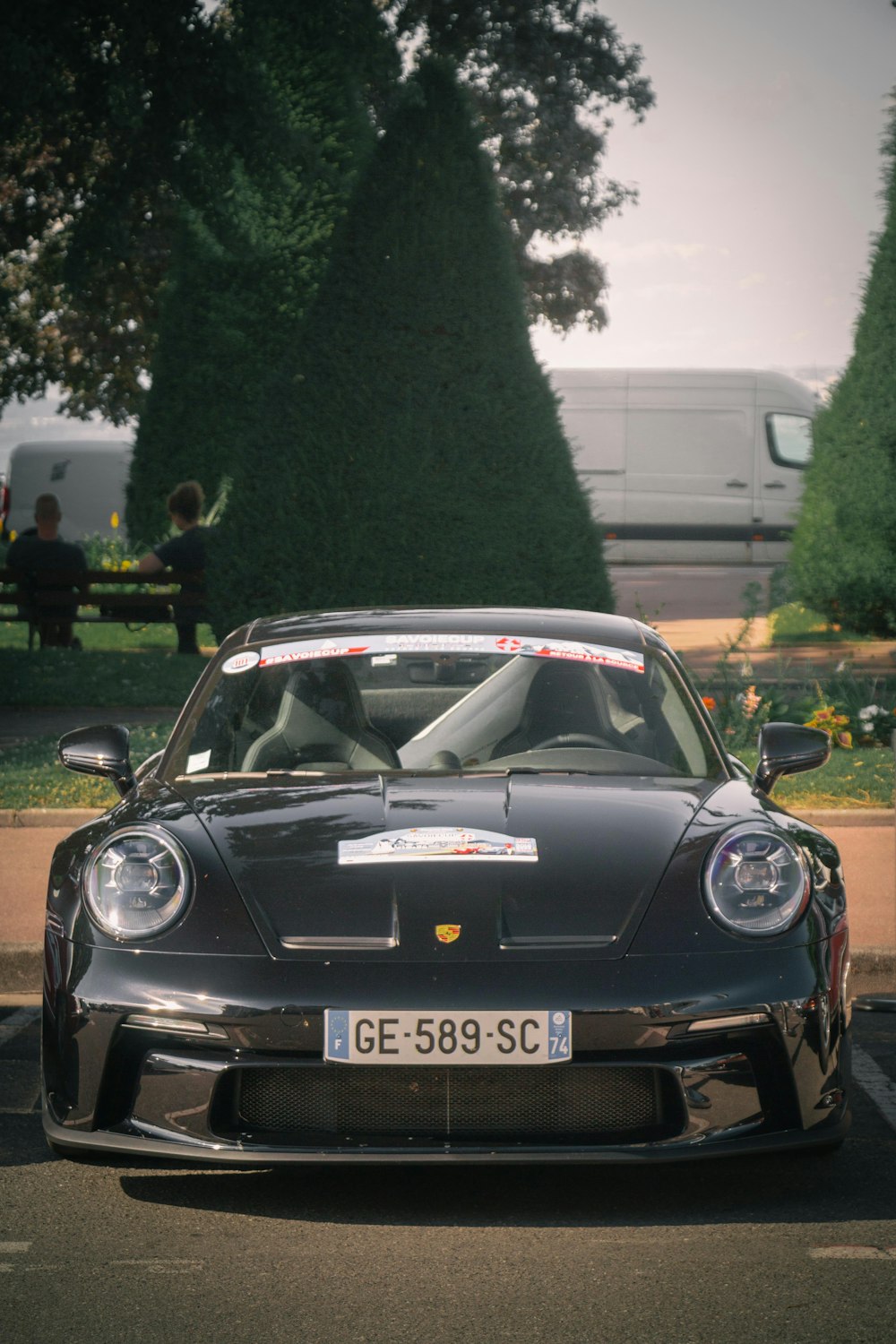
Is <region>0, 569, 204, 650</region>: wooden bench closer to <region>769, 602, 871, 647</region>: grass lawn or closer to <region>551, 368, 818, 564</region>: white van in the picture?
<region>769, 602, 871, 647</region>: grass lawn

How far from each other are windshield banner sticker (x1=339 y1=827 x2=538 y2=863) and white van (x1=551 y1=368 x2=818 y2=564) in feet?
85.5

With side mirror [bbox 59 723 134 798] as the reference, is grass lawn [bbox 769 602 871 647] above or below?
below

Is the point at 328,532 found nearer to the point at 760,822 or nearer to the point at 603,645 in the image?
the point at 603,645

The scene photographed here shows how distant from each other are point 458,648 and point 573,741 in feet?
1.38

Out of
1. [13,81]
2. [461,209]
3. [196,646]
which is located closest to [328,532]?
[461,209]

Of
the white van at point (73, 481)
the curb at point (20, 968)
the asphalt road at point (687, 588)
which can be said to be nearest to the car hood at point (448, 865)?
the curb at point (20, 968)

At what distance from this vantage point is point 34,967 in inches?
280

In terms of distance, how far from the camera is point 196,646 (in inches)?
691

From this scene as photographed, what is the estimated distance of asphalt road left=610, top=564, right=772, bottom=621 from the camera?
77.5 feet

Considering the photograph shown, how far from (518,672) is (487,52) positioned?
38.7 meters

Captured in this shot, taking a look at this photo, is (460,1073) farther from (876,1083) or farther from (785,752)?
(876,1083)

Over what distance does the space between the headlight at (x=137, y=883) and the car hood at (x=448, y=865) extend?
0.39ft

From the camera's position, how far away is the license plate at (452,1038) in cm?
400

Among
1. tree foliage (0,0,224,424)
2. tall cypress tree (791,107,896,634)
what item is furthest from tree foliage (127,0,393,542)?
tall cypress tree (791,107,896,634)
